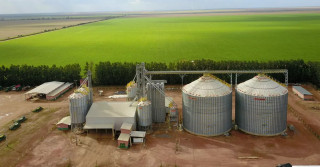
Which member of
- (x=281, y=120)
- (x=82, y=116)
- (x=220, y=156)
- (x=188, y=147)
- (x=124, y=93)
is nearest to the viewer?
(x=220, y=156)

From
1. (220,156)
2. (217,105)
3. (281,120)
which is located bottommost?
(220,156)

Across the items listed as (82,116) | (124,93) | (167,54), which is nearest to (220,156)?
(82,116)

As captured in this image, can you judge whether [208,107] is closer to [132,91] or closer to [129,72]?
[132,91]

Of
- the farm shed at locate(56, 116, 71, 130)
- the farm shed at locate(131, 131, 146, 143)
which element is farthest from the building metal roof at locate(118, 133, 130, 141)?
the farm shed at locate(56, 116, 71, 130)

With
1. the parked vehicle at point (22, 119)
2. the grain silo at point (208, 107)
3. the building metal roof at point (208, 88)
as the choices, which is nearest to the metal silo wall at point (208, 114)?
the grain silo at point (208, 107)

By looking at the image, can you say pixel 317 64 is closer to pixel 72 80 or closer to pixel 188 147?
pixel 188 147

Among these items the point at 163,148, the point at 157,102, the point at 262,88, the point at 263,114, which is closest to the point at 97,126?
the point at 157,102
